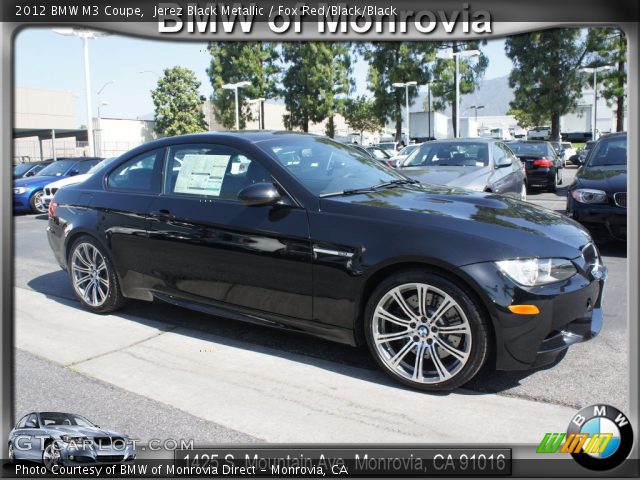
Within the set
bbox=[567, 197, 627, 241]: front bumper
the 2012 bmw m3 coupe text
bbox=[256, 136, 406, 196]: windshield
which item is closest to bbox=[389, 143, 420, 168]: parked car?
bbox=[567, 197, 627, 241]: front bumper

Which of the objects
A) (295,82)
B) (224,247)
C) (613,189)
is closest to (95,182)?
(224,247)

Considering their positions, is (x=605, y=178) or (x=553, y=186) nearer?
(x=605, y=178)

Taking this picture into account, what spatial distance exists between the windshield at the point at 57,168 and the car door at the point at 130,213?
35.6 feet

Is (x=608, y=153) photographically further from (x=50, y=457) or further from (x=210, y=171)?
(x=50, y=457)

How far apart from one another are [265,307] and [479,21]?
2.20 meters

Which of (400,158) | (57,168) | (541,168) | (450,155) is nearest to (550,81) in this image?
(541,168)

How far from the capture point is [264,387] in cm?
352

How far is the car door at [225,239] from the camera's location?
3730mm

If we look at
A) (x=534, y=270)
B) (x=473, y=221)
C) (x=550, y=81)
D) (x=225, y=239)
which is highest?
(x=550, y=81)

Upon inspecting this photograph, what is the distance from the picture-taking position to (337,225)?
11.8 ft

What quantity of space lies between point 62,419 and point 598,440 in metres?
2.54

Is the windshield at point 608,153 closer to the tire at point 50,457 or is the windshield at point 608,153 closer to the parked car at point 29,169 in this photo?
the tire at point 50,457

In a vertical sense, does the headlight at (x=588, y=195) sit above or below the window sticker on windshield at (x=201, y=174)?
below

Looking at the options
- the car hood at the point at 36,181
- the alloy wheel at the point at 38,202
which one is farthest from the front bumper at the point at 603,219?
the car hood at the point at 36,181
